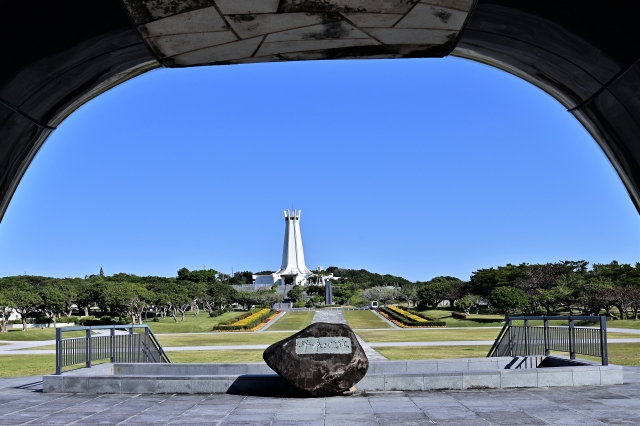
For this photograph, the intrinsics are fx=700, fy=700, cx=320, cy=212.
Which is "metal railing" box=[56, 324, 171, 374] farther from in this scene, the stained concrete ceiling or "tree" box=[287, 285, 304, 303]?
"tree" box=[287, 285, 304, 303]

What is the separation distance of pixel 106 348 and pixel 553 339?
9.69 meters

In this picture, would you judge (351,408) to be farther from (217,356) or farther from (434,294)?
(434,294)

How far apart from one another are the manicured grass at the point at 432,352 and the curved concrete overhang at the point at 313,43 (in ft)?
67.4

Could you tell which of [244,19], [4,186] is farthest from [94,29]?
[4,186]

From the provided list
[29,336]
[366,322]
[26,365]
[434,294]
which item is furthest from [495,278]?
[26,365]

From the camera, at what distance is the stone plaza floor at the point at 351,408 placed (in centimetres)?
907

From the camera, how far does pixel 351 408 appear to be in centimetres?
1034

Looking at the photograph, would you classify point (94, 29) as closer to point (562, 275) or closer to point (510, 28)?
point (510, 28)

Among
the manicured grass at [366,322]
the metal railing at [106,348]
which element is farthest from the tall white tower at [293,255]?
the metal railing at [106,348]

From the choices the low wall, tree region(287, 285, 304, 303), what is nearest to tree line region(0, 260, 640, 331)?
tree region(287, 285, 304, 303)

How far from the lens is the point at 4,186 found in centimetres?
241

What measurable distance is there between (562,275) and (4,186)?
216 feet

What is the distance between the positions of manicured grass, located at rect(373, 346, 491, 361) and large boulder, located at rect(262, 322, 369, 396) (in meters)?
10.9

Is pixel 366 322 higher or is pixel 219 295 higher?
pixel 219 295
